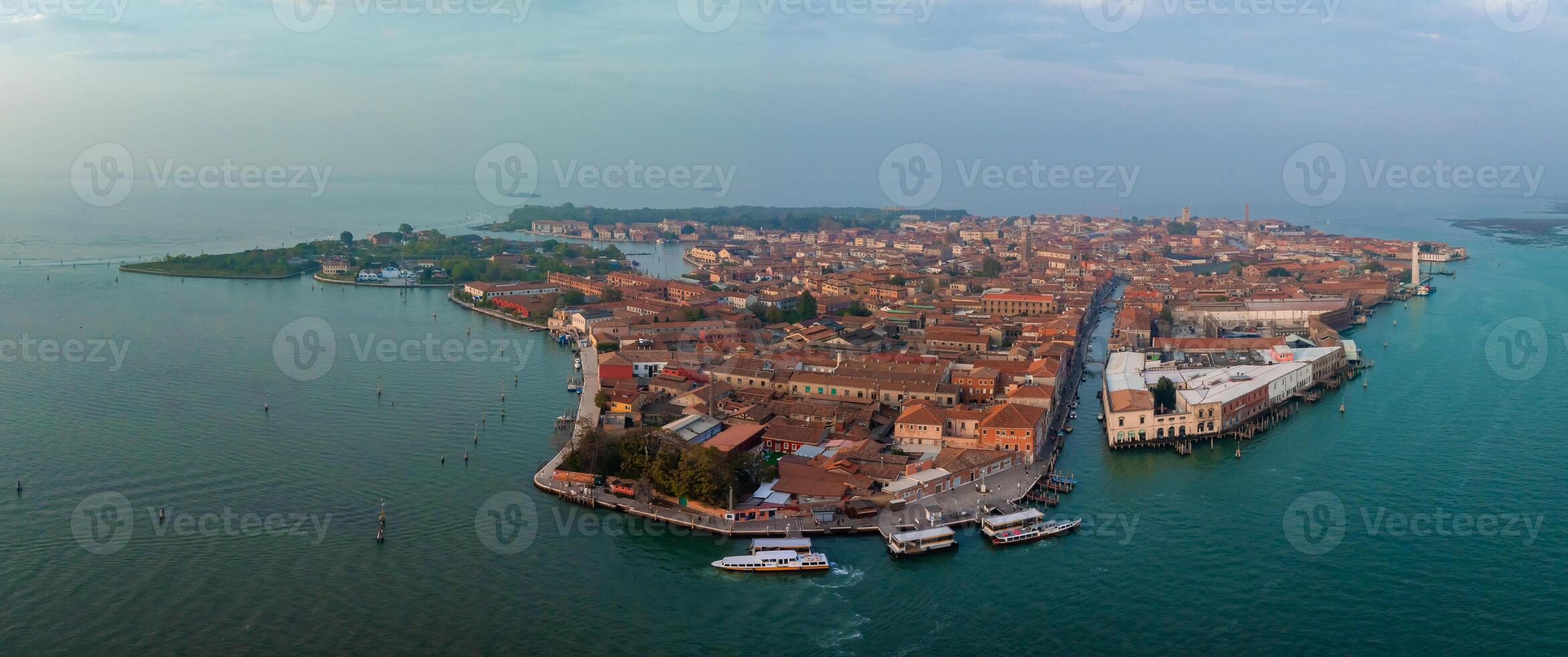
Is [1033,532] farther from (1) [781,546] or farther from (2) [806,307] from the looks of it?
(2) [806,307]

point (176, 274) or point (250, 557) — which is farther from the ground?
point (176, 274)

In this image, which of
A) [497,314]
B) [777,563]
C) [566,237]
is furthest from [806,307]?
[566,237]

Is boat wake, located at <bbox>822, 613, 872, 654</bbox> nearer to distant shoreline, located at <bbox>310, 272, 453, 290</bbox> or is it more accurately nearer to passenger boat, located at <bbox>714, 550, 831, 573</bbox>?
passenger boat, located at <bbox>714, 550, 831, 573</bbox>

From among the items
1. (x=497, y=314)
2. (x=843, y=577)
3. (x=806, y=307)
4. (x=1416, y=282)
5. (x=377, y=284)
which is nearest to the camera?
(x=843, y=577)

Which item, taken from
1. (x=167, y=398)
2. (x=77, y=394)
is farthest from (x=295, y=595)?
(x=77, y=394)

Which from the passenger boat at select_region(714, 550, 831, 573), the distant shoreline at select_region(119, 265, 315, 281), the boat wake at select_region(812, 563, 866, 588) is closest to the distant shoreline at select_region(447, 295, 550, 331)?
the distant shoreline at select_region(119, 265, 315, 281)

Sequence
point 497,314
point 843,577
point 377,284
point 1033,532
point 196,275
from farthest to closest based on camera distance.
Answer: point 196,275 < point 377,284 < point 497,314 < point 1033,532 < point 843,577

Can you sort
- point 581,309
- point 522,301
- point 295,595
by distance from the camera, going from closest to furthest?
point 295,595, point 581,309, point 522,301

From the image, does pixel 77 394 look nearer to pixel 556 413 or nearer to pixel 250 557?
pixel 556 413
